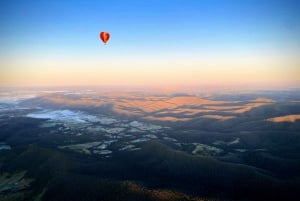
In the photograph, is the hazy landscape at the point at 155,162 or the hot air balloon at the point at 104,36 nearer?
the hazy landscape at the point at 155,162

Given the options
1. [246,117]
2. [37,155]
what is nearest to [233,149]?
[246,117]

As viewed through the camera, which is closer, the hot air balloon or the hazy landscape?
the hazy landscape

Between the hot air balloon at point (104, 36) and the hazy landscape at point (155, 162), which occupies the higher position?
the hot air balloon at point (104, 36)

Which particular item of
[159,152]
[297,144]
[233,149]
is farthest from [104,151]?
[297,144]

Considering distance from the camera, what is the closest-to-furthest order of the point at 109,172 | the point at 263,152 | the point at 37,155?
the point at 109,172, the point at 37,155, the point at 263,152

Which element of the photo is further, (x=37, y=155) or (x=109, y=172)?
(x=37, y=155)

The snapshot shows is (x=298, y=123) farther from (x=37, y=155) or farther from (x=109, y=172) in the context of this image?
(x=37, y=155)

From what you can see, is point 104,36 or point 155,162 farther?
point 155,162

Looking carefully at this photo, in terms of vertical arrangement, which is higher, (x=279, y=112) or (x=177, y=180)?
(x=279, y=112)

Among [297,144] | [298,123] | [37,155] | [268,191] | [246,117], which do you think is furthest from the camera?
[246,117]

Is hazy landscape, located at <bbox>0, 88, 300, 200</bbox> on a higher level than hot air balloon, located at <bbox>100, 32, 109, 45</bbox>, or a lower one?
lower

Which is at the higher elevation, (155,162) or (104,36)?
(104,36)
